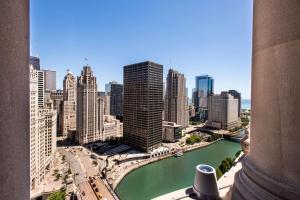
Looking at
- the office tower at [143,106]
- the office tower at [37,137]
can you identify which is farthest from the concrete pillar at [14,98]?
the office tower at [143,106]

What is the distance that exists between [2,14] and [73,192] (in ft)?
84.1

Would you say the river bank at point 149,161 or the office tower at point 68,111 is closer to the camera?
the river bank at point 149,161

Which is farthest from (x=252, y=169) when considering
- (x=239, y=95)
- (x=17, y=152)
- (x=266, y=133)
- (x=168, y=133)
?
(x=239, y=95)

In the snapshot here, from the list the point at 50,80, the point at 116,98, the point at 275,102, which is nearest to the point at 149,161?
the point at 275,102

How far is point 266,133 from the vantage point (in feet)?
6.10

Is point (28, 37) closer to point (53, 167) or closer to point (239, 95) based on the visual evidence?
point (53, 167)

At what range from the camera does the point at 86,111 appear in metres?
45.2

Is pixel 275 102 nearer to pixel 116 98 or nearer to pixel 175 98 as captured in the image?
pixel 175 98

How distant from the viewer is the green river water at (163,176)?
24.9 metres

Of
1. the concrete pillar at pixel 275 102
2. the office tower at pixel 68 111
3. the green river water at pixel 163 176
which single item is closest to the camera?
the concrete pillar at pixel 275 102

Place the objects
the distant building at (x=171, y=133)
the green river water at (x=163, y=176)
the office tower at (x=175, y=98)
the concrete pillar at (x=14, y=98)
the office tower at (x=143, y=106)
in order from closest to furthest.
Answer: the concrete pillar at (x=14, y=98), the green river water at (x=163, y=176), the office tower at (x=143, y=106), the distant building at (x=171, y=133), the office tower at (x=175, y=98)

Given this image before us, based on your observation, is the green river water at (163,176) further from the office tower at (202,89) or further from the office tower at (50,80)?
the office tower at (50,80)

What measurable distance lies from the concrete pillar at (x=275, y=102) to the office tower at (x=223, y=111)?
69657 millimetres

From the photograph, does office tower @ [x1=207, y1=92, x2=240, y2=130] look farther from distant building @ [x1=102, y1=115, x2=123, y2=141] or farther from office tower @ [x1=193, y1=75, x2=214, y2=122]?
office tower @ [x1=193, y1=75, x2=214, y2=122]
